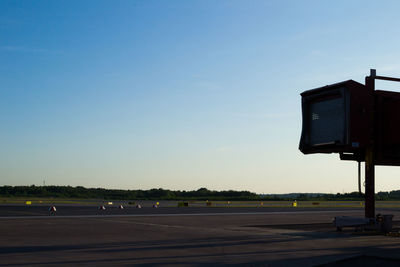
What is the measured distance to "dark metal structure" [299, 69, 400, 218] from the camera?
19.4m

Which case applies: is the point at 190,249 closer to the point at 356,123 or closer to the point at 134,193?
the point at 356,123

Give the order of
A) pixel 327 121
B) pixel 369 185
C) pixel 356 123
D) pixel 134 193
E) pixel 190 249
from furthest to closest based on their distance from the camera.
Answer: pixel 134 193 → pixel 369 185 → pixel 327 121 → pixel 356 123 → pixel 190 249

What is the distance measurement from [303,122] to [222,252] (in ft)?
28.8

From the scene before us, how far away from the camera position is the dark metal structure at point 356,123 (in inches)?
763

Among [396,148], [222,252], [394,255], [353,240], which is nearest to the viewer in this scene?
[394,255]

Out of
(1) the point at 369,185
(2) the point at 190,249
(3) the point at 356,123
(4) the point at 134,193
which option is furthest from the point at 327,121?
(4) the point at 134,193

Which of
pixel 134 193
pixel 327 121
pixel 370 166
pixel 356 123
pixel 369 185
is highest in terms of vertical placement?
pixel 327 121

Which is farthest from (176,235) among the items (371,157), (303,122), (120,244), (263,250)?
(371,157)

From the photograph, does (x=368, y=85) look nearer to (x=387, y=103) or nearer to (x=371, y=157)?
(x=387, y=103)

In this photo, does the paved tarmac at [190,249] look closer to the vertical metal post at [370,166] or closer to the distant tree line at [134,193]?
the vertical metal post at [370,166]

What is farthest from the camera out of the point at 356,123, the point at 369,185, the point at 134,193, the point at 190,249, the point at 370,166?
the point at 134,193

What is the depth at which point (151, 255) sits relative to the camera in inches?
545

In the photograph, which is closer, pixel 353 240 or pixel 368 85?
pixel 353 240

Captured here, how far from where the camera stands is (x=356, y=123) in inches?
762
